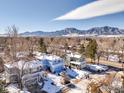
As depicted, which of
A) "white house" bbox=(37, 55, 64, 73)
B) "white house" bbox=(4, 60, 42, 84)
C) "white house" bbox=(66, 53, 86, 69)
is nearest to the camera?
"white house" bbox=(4, 60, 42, 84)

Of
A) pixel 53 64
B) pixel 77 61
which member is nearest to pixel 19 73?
pixel 53 64

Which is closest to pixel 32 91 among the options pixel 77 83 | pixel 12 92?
pixel 12 92

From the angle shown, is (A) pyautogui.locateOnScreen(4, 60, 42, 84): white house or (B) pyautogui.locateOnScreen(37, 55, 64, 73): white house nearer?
(A) pyautogui.locateOnScreen(4, 60, 42, 84): white house

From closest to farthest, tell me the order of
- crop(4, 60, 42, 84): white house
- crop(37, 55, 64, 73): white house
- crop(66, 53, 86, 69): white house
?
crop(4, 60, 42, 84): white house < crop(37, 55, 64, 73): white house < crop(66, 53, 86, 69): white house

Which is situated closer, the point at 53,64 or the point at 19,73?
the point at 19,73

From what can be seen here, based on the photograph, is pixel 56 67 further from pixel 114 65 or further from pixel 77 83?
pixel 114 65

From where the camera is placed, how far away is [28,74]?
26844mm

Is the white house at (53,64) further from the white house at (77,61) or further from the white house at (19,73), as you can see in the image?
the white house at (19,73)

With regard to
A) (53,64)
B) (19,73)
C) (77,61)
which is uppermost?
(19,73)

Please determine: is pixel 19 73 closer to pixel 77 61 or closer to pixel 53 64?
pixel 53 64

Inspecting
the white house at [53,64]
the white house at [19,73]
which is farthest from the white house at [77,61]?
the white house at [19,73]

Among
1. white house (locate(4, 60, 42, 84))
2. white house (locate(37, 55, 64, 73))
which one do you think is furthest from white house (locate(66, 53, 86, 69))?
white house (locate(4, 60, 42, 84))

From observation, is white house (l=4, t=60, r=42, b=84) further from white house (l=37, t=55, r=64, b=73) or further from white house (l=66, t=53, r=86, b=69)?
white house (l=66, t=53, r=86, b=69)

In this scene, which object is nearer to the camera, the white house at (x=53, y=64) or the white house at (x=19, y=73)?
the white house at (x=19, y=73)
